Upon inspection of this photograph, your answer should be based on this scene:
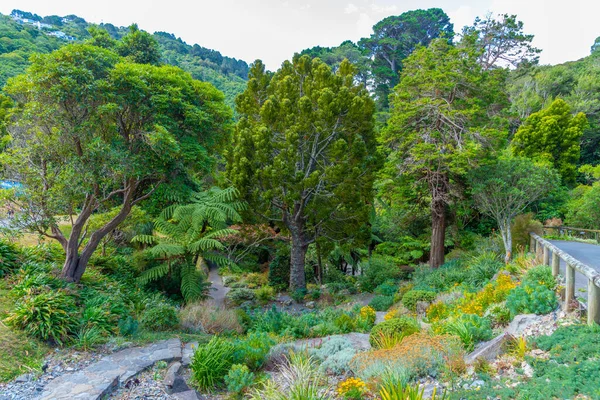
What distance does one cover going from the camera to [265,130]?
10469mm

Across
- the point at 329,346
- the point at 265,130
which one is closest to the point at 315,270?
the point at 265,130

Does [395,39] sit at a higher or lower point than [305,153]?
higher

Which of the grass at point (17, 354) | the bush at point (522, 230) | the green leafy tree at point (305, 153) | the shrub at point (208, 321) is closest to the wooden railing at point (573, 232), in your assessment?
the bush at point (522, 230)

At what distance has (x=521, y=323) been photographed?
514cm

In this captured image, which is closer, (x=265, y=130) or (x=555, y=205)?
(x=265, y=130)

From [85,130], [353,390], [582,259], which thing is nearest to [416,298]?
[582,259]

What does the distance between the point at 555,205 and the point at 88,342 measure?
66.3 feet

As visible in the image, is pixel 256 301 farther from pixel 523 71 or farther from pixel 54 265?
pixel 523 71

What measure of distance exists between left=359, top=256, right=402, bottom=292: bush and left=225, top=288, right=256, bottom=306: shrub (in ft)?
13.7

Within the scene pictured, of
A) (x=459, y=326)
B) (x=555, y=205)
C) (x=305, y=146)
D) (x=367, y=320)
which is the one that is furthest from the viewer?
(x=555, y=205)

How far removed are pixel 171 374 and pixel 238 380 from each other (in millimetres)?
1049

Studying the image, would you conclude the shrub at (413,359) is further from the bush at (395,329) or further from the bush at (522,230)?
the bush at (522,230)

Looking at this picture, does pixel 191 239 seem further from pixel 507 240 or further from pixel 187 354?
pixel 507 240

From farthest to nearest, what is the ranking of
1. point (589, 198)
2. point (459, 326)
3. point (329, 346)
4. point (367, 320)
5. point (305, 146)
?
1. point (589, 198)
2. point (305, 146)
3. point (367, 320)
4. point (329, 346)
5. point (459, 326)
